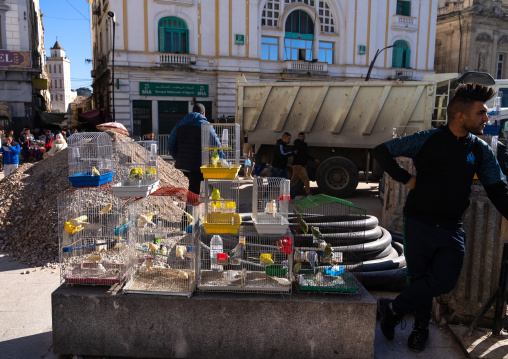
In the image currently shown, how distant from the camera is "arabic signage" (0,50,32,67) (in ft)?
64.8

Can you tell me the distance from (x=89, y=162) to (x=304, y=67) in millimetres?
19894

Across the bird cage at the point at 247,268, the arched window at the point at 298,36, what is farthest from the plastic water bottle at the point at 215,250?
the arched window at the point at 298,36

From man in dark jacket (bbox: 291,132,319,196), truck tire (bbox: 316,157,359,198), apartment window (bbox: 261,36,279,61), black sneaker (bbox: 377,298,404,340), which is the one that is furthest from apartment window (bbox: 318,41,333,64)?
black sneaker (bbox: 377,298,404,340)

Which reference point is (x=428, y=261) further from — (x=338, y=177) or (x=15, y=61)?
(x=15, y=61)

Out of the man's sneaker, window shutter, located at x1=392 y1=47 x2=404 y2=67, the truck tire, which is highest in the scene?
window shutter, located at x1=392 y1=47 x2=404 y2=67

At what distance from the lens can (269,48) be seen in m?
23.6

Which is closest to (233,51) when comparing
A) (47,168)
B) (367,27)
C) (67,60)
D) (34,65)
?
(367,27)

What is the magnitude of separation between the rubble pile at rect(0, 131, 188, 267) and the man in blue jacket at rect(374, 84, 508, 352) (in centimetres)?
446

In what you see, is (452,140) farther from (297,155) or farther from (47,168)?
(47,168)

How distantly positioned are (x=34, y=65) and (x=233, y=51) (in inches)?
406

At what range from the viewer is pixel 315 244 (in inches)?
151

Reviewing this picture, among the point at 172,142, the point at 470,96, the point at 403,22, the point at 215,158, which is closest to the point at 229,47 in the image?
the point at 403,22

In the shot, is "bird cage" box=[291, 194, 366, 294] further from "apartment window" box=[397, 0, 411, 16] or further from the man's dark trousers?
"apartment window" box=[397, 0, 411, 16]

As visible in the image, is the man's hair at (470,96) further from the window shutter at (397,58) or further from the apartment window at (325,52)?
the window shutter at (397,58)
